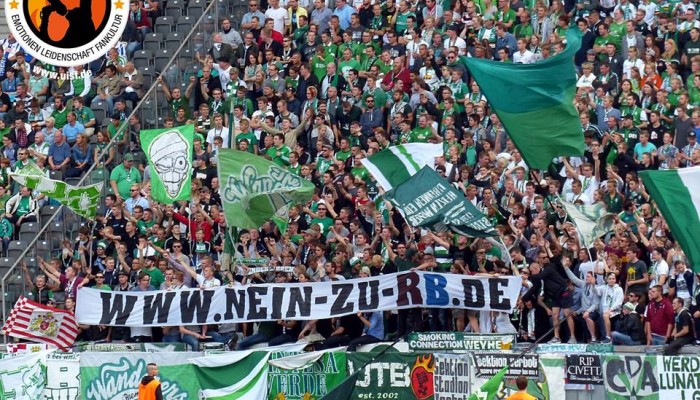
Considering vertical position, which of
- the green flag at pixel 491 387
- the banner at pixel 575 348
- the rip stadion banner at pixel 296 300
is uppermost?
the rip stadion banner at pixel 296 300

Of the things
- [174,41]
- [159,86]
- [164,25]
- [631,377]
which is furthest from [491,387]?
[164,25]

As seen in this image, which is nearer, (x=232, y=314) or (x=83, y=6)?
(x=83, y=6)

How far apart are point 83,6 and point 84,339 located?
896 cm

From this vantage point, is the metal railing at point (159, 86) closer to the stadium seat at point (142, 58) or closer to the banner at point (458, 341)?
the stadium seat at point (142, 58)

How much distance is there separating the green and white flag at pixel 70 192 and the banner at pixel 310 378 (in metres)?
6.66

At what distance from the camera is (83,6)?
21516mm

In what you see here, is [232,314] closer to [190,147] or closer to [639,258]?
[190,147]

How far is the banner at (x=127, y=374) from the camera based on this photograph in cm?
2588

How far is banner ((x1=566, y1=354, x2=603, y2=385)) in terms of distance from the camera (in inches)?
867

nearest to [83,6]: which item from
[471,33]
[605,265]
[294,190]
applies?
[294,190]

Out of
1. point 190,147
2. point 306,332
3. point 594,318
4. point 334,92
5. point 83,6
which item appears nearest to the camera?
point 83,6

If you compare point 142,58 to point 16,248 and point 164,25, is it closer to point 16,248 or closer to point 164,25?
point 164,25

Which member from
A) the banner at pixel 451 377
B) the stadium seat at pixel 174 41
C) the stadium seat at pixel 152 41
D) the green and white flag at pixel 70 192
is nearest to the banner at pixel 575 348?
the banner at pixel 451 377

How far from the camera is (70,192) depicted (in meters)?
30.1
